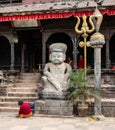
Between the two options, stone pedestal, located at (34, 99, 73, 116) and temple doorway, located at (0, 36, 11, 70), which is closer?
stone pedestal, located at (34, 99, 73, 116)

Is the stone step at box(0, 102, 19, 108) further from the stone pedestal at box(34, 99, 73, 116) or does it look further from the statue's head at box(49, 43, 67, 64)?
the statue's head at box(49, 43, 67, 64)

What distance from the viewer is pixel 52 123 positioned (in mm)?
9867

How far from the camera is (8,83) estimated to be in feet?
51.9

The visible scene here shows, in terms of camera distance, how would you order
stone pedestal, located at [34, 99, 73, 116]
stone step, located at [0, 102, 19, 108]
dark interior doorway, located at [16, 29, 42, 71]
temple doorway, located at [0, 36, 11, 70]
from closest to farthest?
1. stone pedestal, located at [34, 99, 73, 116]
2. stone step, located at [0, 102, 19, 108]
3. dark interior doorway, located at [16, 29, 42, 71]
4. temple doorway, located at [0, 36, 11, 70]

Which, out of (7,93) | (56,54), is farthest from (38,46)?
(56,54)

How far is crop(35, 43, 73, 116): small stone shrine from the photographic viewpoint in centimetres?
1120

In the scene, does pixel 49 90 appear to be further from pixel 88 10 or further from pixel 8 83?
pixel 88 10

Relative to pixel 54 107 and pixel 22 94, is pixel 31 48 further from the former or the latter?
pixel 54 107

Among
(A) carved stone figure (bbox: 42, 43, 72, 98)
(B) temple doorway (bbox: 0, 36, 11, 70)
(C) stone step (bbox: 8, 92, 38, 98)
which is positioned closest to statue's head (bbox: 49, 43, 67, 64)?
(A) carved stone figure (bbox: 42, 43, 72, 98)

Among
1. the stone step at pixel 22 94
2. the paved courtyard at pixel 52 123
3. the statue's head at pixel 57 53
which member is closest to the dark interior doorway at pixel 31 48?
the stone step at pixel 22 94

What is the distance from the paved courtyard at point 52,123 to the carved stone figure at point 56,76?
1.08 meters

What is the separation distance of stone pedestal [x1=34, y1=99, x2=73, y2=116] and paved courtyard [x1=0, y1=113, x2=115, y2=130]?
38cm

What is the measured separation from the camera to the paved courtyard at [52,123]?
9195mm

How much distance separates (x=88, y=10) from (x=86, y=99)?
658 centimetres
